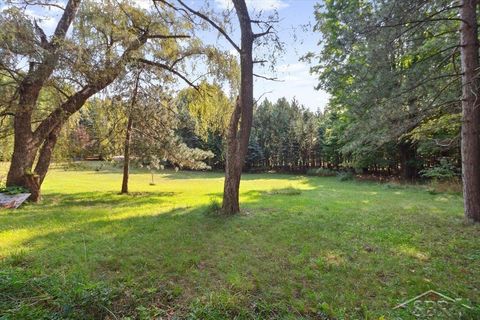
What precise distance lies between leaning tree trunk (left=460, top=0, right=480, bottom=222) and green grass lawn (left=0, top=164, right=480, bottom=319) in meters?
0.67

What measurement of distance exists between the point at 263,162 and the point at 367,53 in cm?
3123

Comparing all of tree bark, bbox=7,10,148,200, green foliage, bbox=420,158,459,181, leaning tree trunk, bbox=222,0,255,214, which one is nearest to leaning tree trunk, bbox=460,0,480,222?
leaning tree trunk, bbox=222,0,255,214

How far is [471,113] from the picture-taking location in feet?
18.7

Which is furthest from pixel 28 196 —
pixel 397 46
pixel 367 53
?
pixel 397 46

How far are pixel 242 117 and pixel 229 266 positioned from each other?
3.74 metres

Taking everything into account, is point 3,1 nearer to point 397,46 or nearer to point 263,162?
point 397,46

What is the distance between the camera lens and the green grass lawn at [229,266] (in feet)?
9.59

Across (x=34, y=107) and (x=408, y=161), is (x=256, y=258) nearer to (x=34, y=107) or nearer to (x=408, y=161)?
(x=34, y=107)

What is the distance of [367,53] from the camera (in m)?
6.25

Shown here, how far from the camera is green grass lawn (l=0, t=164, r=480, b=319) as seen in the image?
292 centimetres

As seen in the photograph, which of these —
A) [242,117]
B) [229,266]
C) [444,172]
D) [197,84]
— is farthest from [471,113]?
[444,172]

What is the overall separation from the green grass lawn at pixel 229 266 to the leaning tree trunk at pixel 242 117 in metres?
0.66

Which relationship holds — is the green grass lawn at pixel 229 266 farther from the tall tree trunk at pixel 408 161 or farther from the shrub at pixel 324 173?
the shrub at pixel 324 173

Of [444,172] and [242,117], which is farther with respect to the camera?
[444,172]
